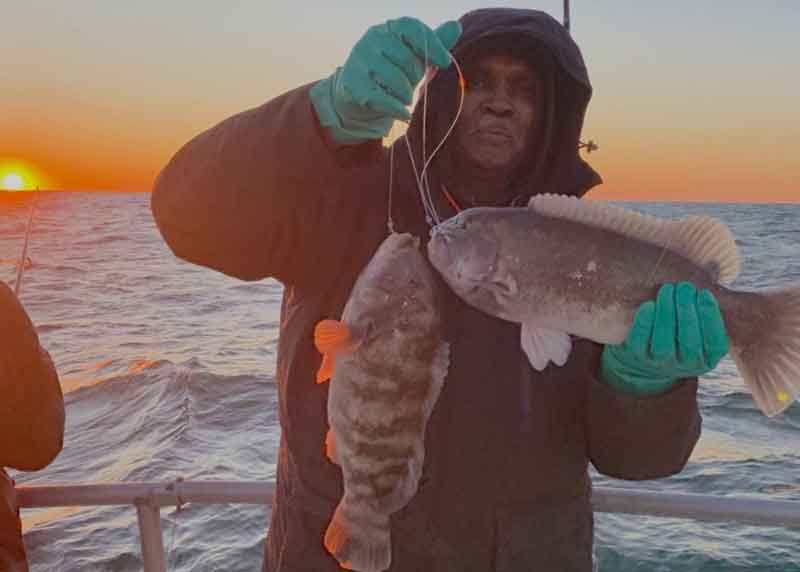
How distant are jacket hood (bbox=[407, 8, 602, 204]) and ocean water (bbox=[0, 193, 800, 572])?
14.2ft

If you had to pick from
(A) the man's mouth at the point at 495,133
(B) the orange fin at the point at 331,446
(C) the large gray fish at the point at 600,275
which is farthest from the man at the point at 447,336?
(B) the orange fin at the point at 331,446

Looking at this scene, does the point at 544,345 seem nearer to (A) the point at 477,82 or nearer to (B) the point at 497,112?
(B) the point at 497,112

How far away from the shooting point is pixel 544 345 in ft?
8.84

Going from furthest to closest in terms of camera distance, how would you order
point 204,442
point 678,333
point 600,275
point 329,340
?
point 204,442
point 600,275
point 678,333
point 329,340

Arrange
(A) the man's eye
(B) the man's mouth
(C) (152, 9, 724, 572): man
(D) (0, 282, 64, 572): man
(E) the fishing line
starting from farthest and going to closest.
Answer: (D) (0, 282, 64, 572): man → (A) the man's eye → (B) the man's mouth → (E) the fishing line → (C) (152, 9, 724, 572): man

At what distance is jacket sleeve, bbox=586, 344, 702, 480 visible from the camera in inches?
115

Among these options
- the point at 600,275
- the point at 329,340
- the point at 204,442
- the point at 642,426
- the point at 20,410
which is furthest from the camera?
the point at 204,442

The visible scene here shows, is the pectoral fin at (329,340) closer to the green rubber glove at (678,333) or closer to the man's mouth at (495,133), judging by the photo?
the green rubber glove at (678,333)

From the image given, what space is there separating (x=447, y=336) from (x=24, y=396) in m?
2.33

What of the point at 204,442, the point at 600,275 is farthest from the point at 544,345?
the point at 204,442

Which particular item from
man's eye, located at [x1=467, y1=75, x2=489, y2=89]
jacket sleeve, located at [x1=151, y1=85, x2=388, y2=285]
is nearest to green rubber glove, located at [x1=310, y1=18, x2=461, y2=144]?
jacket sleeve, located at [x1=151, y1=85, x2=388, y2=285]

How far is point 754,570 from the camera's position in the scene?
22.3 ft

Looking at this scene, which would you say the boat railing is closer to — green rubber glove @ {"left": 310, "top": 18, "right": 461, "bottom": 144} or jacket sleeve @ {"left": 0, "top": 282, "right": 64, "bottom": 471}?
jacket sleeve @ {"left": 0, "top": 282, "right": 64, "bottom": 471}

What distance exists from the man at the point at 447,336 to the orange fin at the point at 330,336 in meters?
0.45
